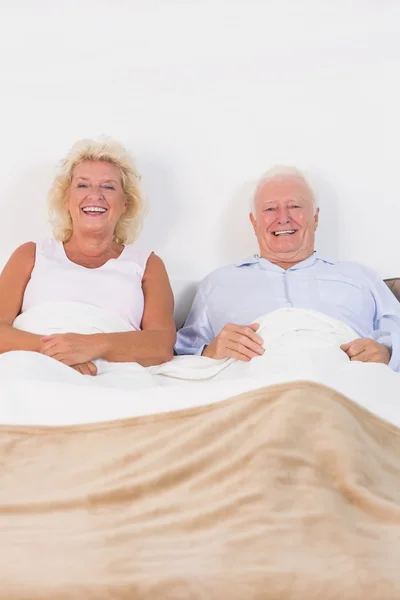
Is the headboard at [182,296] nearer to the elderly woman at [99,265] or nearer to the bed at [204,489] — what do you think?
the elderly woman at [99,265]

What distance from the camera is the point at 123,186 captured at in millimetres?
2594

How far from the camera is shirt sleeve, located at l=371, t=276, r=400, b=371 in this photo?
231cm

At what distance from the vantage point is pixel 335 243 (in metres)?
2.88

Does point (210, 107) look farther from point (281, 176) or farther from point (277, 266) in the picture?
point (277, 266)

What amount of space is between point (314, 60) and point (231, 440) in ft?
6.43

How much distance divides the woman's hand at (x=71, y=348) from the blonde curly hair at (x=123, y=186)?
1.73 ft

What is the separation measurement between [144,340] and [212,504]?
107 centimetres

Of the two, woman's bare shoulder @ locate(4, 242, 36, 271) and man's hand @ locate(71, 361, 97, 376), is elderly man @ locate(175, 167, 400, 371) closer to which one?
man's hand @ locate(71, 361, 97, 376)

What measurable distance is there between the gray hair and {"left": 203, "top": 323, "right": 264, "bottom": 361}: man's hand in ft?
1.90

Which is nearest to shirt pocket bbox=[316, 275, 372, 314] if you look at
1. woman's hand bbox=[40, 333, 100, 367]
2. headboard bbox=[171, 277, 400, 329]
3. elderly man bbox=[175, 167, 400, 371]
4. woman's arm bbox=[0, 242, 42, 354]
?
elderly man bbox=[175, 167, 400, 371]

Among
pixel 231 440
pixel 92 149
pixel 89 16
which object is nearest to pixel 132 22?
pixel 89 16

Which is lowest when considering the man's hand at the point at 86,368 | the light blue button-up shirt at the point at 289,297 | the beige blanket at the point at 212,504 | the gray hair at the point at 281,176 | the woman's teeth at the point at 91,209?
the man's hand at the point at 86,368

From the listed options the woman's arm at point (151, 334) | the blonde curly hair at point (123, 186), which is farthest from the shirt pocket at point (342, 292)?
the blonde curly hair at point (123, 186)

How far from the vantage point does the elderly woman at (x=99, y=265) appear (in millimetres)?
2266
